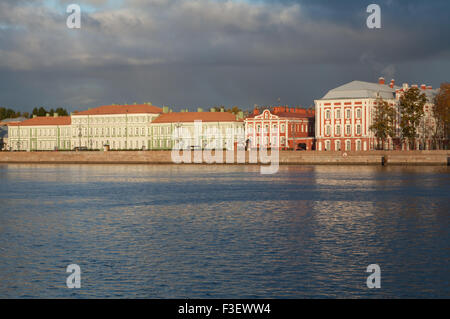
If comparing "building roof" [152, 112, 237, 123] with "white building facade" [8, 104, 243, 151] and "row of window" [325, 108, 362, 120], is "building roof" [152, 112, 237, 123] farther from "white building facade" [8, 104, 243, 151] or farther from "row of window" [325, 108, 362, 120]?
"row of window" [325, 108, 362, 120]

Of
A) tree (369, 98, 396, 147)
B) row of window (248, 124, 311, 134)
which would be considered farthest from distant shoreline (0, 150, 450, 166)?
row of window (248, 124, 311, 134)

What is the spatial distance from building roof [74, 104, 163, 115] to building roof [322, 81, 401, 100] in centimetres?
3445

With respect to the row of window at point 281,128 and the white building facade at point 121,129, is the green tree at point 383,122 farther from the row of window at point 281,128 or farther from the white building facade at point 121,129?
the white building facade at point 121,129

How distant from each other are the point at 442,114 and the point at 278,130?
20797mm

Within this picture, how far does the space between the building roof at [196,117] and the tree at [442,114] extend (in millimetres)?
29255

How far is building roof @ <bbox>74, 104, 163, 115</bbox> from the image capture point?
109250mm

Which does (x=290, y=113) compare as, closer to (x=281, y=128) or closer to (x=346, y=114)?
(x=281, y=128)

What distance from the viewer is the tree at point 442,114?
77594 mm

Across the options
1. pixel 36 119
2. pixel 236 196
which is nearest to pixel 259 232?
pixel 236 196

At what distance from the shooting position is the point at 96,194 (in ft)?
113

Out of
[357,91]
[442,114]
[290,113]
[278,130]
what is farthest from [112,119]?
[442,114]

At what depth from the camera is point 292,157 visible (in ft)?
237

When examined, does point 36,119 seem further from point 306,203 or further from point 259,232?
point 259,232
